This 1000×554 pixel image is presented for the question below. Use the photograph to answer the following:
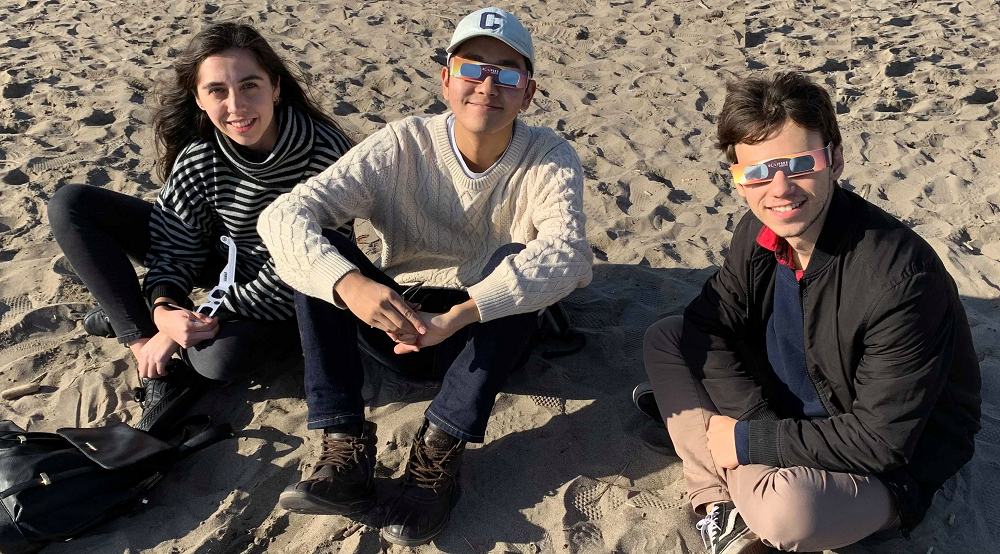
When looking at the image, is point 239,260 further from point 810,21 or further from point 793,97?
point 810,21

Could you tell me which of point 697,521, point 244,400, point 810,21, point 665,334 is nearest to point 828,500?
point 697,521

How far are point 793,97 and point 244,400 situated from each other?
90.3 inches

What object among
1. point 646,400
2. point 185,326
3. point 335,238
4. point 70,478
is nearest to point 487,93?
point 335,238

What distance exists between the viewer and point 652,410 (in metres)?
2.80

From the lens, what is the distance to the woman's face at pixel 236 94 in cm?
272

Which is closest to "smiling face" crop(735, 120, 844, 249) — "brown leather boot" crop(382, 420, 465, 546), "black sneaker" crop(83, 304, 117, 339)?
"brown leather boot" crop(382, 420, 465, 546)

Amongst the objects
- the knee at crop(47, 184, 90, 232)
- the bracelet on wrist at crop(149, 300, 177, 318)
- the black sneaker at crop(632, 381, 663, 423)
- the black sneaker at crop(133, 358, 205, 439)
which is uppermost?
the knee at crop(47, 184, 90, 232)

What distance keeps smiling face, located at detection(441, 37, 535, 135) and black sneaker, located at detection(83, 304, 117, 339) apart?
1.85m

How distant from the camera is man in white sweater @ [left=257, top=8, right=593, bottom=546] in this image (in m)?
2.33

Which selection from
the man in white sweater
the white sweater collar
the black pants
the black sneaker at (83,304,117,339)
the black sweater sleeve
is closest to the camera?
the black sweater sleeve

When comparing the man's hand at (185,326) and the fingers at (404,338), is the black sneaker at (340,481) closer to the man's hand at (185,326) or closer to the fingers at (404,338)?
the fingers at (404,338)

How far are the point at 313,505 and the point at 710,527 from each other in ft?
4.06

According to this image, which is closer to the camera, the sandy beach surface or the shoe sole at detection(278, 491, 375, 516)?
the shoe sole at detection(278, 491, 375, 516)

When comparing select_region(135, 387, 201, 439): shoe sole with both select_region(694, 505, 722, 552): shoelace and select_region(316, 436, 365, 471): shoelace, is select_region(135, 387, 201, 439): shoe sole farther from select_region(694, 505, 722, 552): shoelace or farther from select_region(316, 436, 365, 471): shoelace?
select_region(694, 505, 722, 552): shoelace
